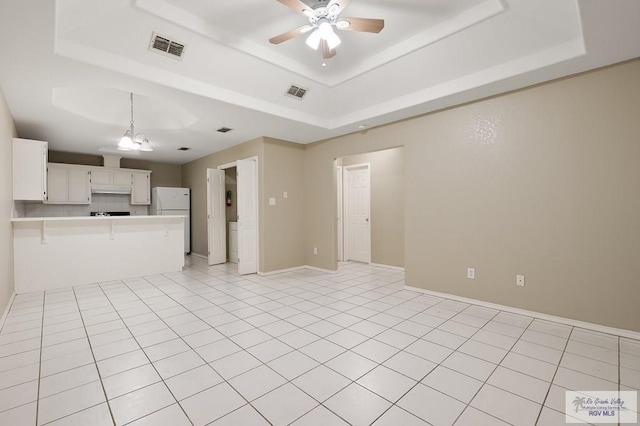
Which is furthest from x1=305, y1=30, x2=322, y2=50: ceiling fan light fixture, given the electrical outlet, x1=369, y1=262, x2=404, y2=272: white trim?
x1=369, y1=262, x2=404, y2=272: white trim

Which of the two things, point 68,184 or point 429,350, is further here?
point 68,184

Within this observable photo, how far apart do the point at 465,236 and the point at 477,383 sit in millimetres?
2112

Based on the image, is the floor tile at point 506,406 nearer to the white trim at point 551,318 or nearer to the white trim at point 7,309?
the white trim at point 551,318

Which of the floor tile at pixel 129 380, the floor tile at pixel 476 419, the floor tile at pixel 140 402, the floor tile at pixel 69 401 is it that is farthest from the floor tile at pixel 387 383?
the floor tile at pixel 69 401

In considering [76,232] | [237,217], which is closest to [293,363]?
[237,217]

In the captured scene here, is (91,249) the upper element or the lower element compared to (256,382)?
upper

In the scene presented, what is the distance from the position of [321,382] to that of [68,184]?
7.63m

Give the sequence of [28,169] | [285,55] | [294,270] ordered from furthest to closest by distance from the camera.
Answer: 1. [294,270]
2. [28,169]
3. [285,55]

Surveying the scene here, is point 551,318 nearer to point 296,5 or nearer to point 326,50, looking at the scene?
point 326,50

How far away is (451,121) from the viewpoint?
3.82 m

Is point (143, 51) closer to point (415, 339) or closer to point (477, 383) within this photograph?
point (415, 339)

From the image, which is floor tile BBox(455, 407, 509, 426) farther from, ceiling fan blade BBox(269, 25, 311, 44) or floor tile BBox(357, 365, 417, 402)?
ceiling fan blade BBox(269, 25, 311, 44)

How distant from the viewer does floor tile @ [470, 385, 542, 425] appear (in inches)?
64.6

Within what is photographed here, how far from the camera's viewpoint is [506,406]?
175cm
